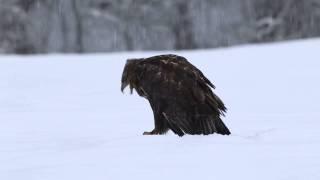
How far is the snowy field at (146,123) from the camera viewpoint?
3482 mm

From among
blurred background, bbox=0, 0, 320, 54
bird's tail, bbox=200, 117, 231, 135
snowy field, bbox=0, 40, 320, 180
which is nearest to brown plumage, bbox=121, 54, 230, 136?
bird's tail, bbox=200, 117, 231, 135

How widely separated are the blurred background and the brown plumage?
22.3m

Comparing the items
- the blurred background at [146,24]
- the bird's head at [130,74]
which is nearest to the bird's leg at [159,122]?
the bird's head at [130,74]

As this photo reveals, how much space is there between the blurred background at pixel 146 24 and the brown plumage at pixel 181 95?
2235 cm

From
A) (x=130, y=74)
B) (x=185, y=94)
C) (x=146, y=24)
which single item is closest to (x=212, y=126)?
(x=185, y=94)

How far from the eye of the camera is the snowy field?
3.48m

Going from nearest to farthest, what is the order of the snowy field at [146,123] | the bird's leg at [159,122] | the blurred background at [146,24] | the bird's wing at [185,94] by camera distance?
the snowy field at [146,123] → the bird's wing at [185,94] → the bird's leg at [159,122] → the blurred background at [146,24]

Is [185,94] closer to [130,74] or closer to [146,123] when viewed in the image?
[130,74]

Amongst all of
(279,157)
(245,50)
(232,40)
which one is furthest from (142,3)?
(279,157)

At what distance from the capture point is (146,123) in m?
7.02

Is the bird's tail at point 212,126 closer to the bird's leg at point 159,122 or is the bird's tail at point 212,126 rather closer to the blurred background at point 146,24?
the bird's leg at point 159,122

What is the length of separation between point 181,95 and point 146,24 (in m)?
23.9

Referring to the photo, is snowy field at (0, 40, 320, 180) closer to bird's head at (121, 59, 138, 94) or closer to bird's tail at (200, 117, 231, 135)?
bird's tail at (200, 117, 231, 135)

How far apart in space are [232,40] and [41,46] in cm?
796
